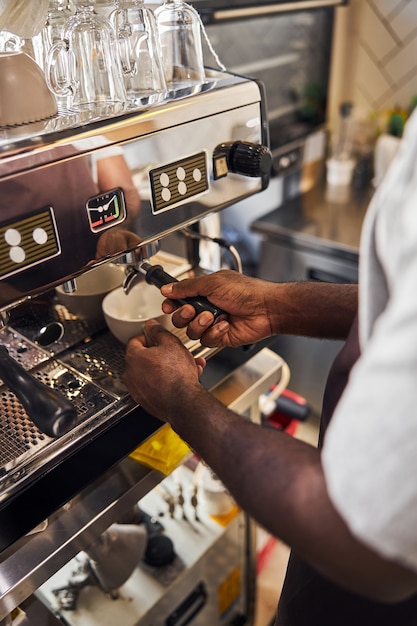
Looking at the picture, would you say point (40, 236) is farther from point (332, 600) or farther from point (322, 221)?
point (322, 221)

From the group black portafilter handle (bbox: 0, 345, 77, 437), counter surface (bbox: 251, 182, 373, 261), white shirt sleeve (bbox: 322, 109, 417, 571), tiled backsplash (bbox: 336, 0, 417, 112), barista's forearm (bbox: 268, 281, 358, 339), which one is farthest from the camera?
tiled backsplash (bbox: 336, 0, 417, 112)

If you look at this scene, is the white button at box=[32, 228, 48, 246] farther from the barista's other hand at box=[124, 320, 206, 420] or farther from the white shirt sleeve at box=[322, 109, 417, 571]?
the white shirt sleeve at box=[322, 109, 417, 571]

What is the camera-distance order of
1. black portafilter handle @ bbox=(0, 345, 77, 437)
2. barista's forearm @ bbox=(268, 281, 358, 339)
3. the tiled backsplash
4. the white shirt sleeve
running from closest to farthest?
the white shirt sleeve, black portafilter handle @ bbox=(0, 345, 77, 437), barista's forearm @ bbox=(268, 281, 358, 339), the tiled backsplash

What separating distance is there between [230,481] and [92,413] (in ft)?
0.73

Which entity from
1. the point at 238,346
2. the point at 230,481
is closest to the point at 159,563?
the point at 238,346

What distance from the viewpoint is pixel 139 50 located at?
0.69 metres

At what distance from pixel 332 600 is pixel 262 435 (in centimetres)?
27

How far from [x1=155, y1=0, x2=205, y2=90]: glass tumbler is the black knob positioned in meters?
0.10

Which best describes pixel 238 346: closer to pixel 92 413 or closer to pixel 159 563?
pixel 92 413

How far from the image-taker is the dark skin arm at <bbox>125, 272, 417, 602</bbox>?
0.43 m

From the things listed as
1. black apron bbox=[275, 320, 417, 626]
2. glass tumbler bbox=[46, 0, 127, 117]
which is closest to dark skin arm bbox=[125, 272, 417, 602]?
black apron bbox=[275, 320, 417, 626]

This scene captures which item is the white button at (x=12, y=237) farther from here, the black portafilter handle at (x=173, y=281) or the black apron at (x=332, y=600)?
the black apron at (x=332, y=600)

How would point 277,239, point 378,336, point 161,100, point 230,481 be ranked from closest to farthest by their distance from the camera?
1. point 378,336
2. point 230,481
3. point 161,100
4. point 277,239

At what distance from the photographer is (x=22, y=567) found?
600 millimetres
